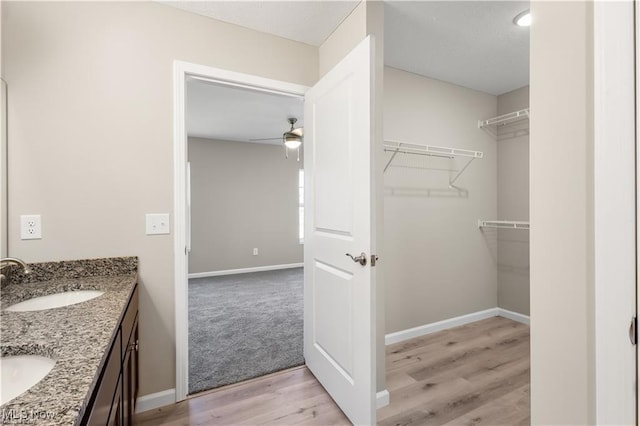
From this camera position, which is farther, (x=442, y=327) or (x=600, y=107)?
(x=442, y=327)

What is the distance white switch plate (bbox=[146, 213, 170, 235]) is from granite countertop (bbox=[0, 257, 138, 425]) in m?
0.19

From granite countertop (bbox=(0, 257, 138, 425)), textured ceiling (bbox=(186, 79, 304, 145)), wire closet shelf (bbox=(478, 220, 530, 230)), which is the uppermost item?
textured ceiling (bbox=(186, 79, 304, 145))

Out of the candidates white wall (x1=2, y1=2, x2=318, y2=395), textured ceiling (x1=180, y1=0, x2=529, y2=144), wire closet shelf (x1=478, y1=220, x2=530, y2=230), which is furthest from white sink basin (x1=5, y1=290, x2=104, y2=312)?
wire closet shelf (x1=478, y1=220, x2=530, y2=230)

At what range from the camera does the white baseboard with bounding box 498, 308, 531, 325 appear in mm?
3062

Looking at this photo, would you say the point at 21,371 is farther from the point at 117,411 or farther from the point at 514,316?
the point at 514,316

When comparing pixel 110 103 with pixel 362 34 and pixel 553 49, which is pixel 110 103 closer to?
pixel 362 34

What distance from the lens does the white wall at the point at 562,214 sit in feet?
2.44

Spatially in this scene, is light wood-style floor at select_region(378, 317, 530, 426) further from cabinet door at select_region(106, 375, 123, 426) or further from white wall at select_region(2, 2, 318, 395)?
white wall at select_region(2, 2, 318, 395)

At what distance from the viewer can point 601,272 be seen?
28.2 inches

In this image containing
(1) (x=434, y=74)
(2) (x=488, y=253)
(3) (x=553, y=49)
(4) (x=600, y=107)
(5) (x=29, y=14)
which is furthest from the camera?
(2) (x=488, y=253)

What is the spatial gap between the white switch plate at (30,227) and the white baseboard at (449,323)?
2425 millimetres

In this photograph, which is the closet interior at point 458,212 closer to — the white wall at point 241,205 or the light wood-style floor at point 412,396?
the light wood-style floor at point 412,396

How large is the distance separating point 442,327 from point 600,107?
8.76ft

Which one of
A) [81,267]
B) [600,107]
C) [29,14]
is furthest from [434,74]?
[81,267]
